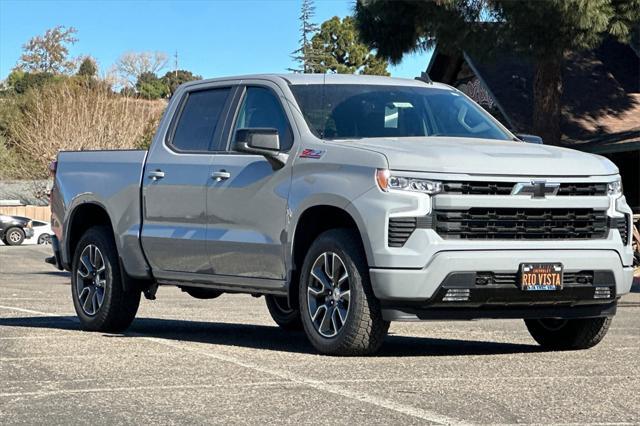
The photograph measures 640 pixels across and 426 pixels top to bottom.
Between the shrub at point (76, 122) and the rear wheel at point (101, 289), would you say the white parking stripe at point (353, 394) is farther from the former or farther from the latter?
the shrub at point (76, 122)

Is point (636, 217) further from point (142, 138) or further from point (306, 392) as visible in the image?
point (142, 138)

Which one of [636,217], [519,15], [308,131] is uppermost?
[519,15]

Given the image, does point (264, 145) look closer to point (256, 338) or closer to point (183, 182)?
point (183, 182)

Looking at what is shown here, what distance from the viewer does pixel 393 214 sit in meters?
8.69

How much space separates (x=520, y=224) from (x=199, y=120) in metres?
3.12

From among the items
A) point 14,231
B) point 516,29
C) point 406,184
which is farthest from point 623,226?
point 14,231

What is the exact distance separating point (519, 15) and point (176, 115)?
18032mm

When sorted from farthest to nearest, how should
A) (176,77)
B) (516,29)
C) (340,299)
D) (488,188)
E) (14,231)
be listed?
(176,77), (14,231), (516,29), (340,299), (488,188)

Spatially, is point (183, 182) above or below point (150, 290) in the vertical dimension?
above

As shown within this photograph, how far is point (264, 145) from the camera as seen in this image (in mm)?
9578

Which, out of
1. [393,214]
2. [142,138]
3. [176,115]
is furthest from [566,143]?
[142,138]

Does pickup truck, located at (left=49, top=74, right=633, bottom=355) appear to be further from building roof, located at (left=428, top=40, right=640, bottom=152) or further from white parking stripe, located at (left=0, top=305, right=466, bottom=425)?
building roof, located at (left=428, top=40, right=640, bottom=152)

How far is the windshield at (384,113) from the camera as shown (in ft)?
32.5

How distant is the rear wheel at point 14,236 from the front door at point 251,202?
4643 cm
